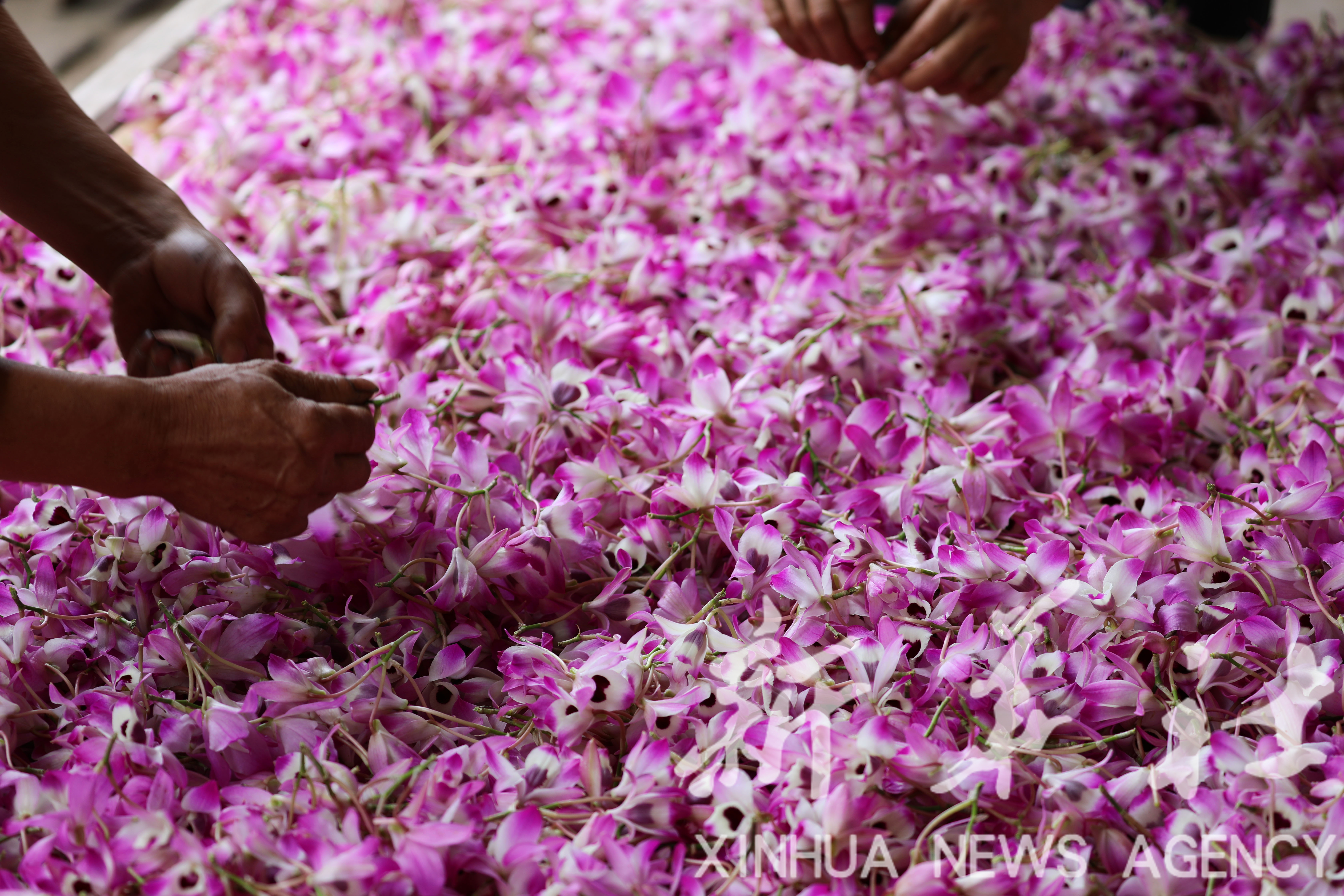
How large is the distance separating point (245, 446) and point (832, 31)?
0.75 metres

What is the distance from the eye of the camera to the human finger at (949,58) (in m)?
1.04

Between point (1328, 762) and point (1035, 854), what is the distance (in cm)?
18

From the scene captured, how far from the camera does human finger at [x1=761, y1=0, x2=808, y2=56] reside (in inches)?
42.9

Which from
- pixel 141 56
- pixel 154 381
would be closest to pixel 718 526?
pixel 154 381

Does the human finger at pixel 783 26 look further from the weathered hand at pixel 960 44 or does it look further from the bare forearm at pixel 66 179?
the bare forearm at pixel 66 179

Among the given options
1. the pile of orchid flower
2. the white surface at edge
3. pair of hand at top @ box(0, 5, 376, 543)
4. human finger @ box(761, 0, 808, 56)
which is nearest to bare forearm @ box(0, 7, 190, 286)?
pair of hand at top @ box(0, 5, 376, 543)

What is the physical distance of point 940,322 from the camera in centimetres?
92

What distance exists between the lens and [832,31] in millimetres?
1062

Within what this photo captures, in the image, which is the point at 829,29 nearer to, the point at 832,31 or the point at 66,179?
the point at 832,31

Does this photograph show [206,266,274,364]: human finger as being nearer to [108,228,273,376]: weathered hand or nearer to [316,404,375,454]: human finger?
[108,228,273,376]: weathered hand

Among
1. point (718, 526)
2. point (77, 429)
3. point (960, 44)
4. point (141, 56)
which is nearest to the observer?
point (77, 429)

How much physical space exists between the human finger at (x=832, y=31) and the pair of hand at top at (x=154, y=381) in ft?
2.05

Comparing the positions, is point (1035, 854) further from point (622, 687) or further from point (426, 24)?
point (426, 24)

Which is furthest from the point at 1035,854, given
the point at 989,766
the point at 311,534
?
the point at 311,534
